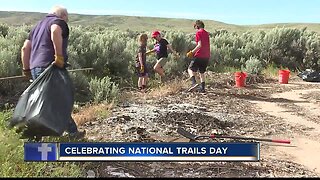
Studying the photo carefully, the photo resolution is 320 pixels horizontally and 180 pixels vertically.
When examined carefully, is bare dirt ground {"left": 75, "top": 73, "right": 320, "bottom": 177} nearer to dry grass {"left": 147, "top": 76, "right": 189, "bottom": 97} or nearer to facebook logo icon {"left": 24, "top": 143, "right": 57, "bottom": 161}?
dry grass {"left": 147, "top": 76, "right": 189, "bottom": 97}

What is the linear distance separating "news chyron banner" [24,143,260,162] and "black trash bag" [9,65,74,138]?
0.92 feet

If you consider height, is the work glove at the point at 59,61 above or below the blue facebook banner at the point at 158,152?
above

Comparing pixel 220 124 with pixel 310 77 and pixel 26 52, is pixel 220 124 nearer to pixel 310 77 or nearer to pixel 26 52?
pixel 26 52

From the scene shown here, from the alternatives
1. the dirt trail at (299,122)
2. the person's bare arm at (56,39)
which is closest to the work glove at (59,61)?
the person's bare arm at (56,39)

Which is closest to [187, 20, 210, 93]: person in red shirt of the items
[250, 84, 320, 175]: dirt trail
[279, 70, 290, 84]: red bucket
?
[250, 84, 320, 175]: dirt trail

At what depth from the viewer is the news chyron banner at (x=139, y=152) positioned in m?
4.84

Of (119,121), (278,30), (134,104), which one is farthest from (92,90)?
(278,30)

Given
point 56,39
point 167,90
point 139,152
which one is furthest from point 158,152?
point 167,90

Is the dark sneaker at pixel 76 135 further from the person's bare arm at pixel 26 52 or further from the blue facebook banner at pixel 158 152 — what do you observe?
the person's bare arm at pixel 26 52

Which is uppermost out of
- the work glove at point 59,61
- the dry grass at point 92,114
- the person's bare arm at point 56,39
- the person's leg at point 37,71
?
the person's bare arm at point 56,39

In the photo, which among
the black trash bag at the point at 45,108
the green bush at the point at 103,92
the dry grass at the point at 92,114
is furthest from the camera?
the green bush at the point at 103,92

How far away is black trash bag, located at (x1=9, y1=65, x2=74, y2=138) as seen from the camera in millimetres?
5125

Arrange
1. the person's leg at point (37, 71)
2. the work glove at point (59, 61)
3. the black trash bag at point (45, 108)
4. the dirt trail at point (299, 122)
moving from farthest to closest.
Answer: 1. the dirt trail at point (299, 122)
2. the person's leg at point (37, 71)
3. the work glove at point (59, 61)
4. the black trash bag at point (45, 108)

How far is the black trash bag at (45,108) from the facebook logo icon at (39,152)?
0.31 meters
